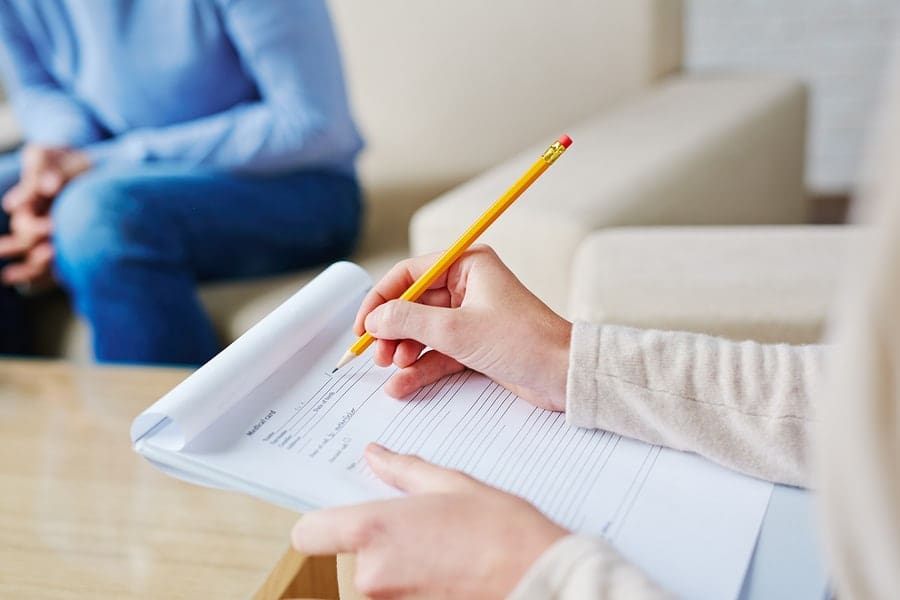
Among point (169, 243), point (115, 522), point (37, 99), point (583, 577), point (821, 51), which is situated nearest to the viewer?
point (583, 577)

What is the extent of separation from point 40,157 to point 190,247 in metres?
0.26

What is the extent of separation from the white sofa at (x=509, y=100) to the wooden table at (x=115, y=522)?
1.04ft

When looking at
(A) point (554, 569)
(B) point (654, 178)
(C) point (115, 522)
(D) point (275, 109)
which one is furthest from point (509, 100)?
(A) point (554, 569)

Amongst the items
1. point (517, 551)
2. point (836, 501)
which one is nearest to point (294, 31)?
point (517, 551)

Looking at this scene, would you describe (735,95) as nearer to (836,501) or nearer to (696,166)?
(696,166)

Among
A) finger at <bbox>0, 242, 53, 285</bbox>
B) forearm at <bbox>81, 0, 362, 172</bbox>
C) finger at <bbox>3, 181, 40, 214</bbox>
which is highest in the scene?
forearm at <bbox>81, 0, 362, 172</bbox>

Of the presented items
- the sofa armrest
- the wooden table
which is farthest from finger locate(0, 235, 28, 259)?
the sofa armrest

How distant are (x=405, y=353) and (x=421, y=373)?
0.05ft

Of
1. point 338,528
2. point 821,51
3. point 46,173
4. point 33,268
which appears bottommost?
point 821,51

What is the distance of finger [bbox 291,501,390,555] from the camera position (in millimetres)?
401

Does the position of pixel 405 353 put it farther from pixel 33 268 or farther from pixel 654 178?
pixel 33 268

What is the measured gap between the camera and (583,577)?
0.36 meters

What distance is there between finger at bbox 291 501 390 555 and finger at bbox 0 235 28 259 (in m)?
1.02

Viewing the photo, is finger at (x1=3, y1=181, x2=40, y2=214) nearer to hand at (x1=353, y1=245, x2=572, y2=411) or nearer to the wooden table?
the wooden table
